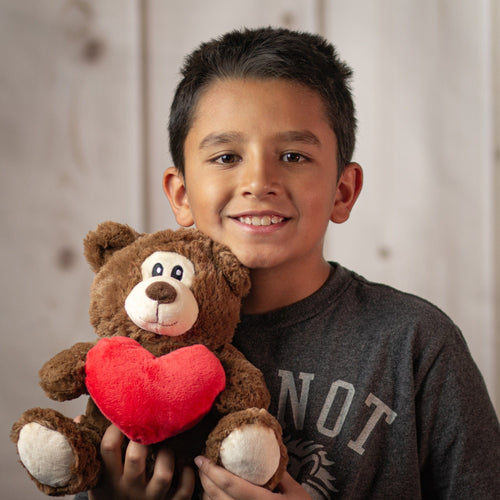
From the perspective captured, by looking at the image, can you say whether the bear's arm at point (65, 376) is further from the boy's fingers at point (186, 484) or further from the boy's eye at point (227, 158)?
the boy's eye at point (227, 158)

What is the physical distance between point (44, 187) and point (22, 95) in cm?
18

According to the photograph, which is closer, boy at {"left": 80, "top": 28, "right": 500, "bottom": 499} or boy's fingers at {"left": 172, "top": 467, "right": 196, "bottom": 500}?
boy's fingers at {"left": 172, "top": 467, "right": 196, "bottom": 500}

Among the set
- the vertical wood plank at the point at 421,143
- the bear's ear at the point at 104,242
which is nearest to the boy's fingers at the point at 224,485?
the bear's ear at the point at 104,242

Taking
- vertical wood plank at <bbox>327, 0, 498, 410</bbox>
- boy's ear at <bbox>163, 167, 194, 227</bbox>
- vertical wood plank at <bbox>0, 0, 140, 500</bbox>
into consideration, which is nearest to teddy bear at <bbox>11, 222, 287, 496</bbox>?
boy's ear at <bbox>163, 167, 194, 227</bbox>

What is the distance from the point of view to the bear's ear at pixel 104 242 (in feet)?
2.16

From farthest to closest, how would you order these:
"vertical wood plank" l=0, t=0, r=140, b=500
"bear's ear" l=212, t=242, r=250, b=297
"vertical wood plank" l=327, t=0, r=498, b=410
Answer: "vertical wood plank" l=327, t=0, r=498, b=410
"vertical wood plank" l=0, t=0, r=140, b=500
"bear's ear" l=212, t=242, r=250, b=297

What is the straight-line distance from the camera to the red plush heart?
21.4 inches

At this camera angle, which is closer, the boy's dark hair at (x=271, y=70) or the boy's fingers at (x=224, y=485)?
the boy's fingers at (x=224, y=485)

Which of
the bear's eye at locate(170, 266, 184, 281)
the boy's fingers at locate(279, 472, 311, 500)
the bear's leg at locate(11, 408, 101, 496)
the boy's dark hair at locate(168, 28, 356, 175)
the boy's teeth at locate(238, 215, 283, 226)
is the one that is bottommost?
the boy's fingers at locate(279, 472, 311, 500)

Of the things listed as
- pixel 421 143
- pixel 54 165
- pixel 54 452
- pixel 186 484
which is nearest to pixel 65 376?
pixel 54 452

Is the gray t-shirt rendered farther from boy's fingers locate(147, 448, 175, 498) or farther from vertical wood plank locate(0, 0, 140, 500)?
vertical wood plank locate(0, 0, 140, 500)

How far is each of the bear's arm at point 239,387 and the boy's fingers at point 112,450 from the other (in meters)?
0.11

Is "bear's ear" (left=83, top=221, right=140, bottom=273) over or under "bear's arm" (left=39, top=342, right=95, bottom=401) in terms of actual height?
over

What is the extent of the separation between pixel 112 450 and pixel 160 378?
0.11m
